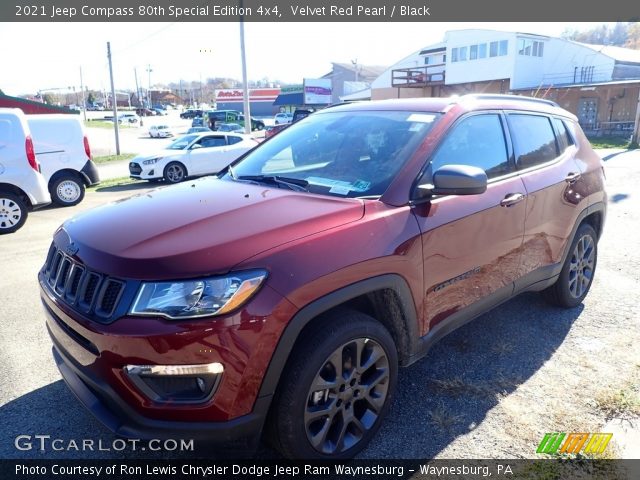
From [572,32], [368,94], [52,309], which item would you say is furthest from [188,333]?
[572,32]

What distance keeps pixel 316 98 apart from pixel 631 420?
203 feet

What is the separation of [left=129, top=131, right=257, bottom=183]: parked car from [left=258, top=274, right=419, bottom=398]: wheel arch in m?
11.7

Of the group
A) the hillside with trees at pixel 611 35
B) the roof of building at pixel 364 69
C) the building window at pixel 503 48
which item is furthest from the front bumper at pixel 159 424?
the hillside with trees at pixel 611 35

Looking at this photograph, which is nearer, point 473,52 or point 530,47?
point 530,47

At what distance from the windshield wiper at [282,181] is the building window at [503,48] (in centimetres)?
3666

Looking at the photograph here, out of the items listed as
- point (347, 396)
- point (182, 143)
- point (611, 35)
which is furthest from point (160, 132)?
point (611, 35)

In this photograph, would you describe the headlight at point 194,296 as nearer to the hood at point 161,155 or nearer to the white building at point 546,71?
the hood at point 161,155

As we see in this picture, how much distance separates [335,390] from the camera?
239 centimetres

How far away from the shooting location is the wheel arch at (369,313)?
83.2 inches

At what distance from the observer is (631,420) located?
9.32 feet

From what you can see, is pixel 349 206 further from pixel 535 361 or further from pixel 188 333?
pixel 535 361

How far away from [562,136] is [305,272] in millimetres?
3144

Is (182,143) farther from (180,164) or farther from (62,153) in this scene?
(62,153)

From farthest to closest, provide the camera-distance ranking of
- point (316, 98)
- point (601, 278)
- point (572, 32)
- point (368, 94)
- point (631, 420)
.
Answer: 1. point (572, 32)
2. point (316, 98)
3. point (368, 94)
4. point (601, 278)
5. point (631, 420)
